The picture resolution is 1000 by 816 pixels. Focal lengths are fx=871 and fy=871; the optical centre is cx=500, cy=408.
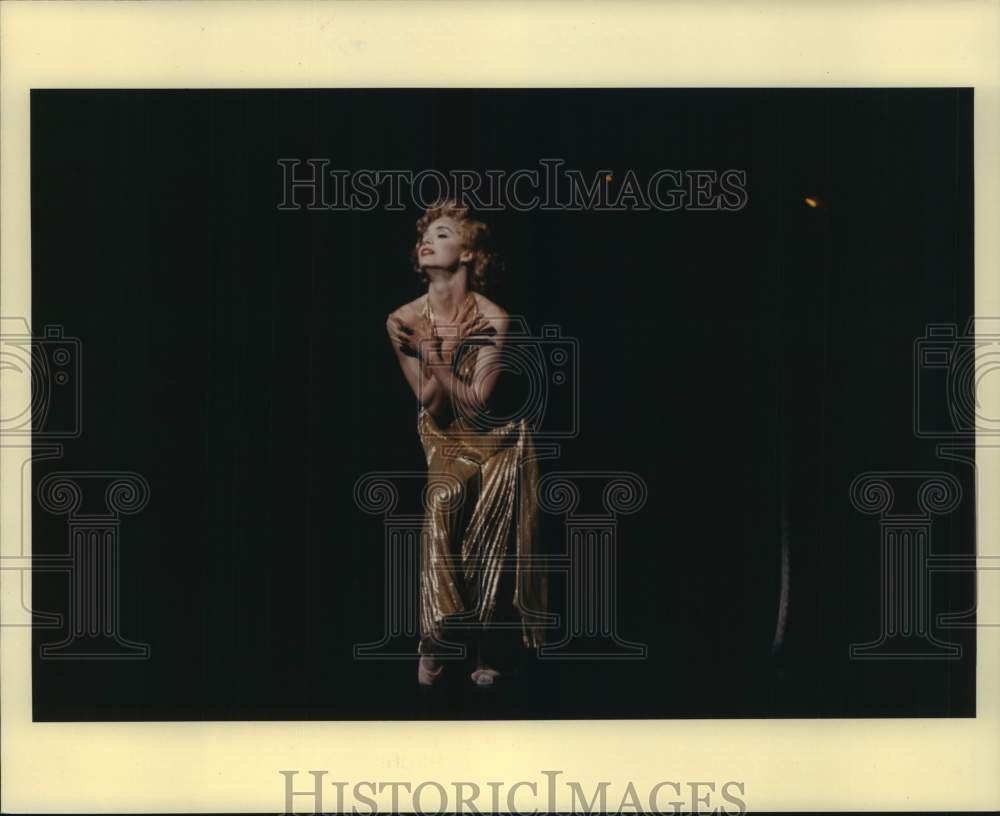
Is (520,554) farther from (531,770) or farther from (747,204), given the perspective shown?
(747,204)

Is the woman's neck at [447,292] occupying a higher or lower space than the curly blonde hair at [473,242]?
lower

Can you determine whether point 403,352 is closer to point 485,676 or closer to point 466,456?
point 466,456

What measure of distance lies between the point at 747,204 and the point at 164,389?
93.6 inches

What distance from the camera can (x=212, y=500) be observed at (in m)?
3.38

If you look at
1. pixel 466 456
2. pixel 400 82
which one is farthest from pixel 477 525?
pixel 400 82

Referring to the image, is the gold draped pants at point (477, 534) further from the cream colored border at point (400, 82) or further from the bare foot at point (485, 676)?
the cream colored border at point (400, 82)

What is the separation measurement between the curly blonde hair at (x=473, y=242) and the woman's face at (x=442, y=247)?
0.01 metres

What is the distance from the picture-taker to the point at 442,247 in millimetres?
3379

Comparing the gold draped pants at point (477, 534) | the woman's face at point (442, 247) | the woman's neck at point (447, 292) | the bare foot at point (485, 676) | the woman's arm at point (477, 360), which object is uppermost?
the woman's face at point (442, 247)

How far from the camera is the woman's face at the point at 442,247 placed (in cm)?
337

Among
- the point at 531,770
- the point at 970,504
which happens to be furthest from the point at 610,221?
the point at 531,770

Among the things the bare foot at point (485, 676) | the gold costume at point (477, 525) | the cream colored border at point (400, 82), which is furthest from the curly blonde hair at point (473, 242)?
the bare foot at point (485, 676)

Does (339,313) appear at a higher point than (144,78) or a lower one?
lower

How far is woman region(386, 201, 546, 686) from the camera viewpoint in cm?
338
